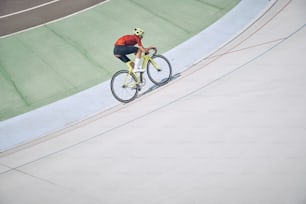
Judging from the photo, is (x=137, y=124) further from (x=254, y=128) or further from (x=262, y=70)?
(x=262, y=70)

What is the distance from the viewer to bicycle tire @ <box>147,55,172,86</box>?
11.2m

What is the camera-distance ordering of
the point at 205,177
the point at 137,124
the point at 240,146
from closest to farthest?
the point at 205,177 → the point at 240,146 → the point at 137,124

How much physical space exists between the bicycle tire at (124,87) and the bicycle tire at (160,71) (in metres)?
0.59

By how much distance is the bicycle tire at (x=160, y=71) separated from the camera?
1116cm

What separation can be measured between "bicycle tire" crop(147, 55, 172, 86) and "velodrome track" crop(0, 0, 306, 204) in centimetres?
34

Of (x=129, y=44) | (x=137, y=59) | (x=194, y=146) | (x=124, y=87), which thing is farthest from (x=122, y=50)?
(x=194, y=146)

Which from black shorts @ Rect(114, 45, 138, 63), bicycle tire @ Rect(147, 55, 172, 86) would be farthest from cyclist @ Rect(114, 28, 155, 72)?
bicycle tire @ Rect(147, 55, 172, 86)

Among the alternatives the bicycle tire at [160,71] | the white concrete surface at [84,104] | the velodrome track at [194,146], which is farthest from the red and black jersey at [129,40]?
the white concrete surface at [84,104]

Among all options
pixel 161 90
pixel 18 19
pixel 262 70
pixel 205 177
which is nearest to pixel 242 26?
pixel 262 70

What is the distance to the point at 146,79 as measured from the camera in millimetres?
11984

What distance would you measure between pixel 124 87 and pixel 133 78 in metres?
0.34

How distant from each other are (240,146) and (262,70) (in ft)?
10.7

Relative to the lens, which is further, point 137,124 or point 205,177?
point 137,124

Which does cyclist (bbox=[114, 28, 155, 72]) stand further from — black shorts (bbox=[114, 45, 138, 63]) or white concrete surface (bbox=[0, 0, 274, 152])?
white concrete surface (bbox=[0, 0, 274, 152])
